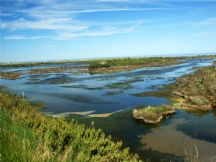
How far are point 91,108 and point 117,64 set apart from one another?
60.1 meters

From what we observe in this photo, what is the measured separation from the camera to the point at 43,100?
37062 millimetres

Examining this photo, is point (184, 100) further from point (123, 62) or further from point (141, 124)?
point (123, 62)

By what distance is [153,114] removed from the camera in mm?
25516

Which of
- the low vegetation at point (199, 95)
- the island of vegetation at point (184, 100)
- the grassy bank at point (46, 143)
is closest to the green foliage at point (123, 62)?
the island of vegetation at point (184, 100)

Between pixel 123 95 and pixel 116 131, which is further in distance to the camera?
pixel 123 95

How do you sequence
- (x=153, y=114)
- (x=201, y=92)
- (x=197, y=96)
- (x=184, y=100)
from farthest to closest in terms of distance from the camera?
(x=201, y=92) → (x=184, y=100) → (x=197, y=96) → (x=153, y=114)

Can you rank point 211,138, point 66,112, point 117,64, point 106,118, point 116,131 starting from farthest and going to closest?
point 117,64 → point 66,112 → point 106,118 → point 116,131 → point 211,138

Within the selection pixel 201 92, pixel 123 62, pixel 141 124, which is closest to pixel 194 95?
pixel 201 92

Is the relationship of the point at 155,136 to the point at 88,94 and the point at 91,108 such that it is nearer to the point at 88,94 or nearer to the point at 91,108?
the point at 91,108

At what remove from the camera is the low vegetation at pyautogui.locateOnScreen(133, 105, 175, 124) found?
24.9m

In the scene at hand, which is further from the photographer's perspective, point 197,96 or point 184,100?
point 184,100

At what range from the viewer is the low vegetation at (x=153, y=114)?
2493cm

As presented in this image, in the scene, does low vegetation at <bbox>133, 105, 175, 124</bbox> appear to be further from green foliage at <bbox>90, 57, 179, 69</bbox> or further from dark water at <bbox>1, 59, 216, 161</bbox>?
green foliage at <bbox>90, 57, 179, 69</bbox>

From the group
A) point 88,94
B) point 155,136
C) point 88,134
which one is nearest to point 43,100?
point 88,94
